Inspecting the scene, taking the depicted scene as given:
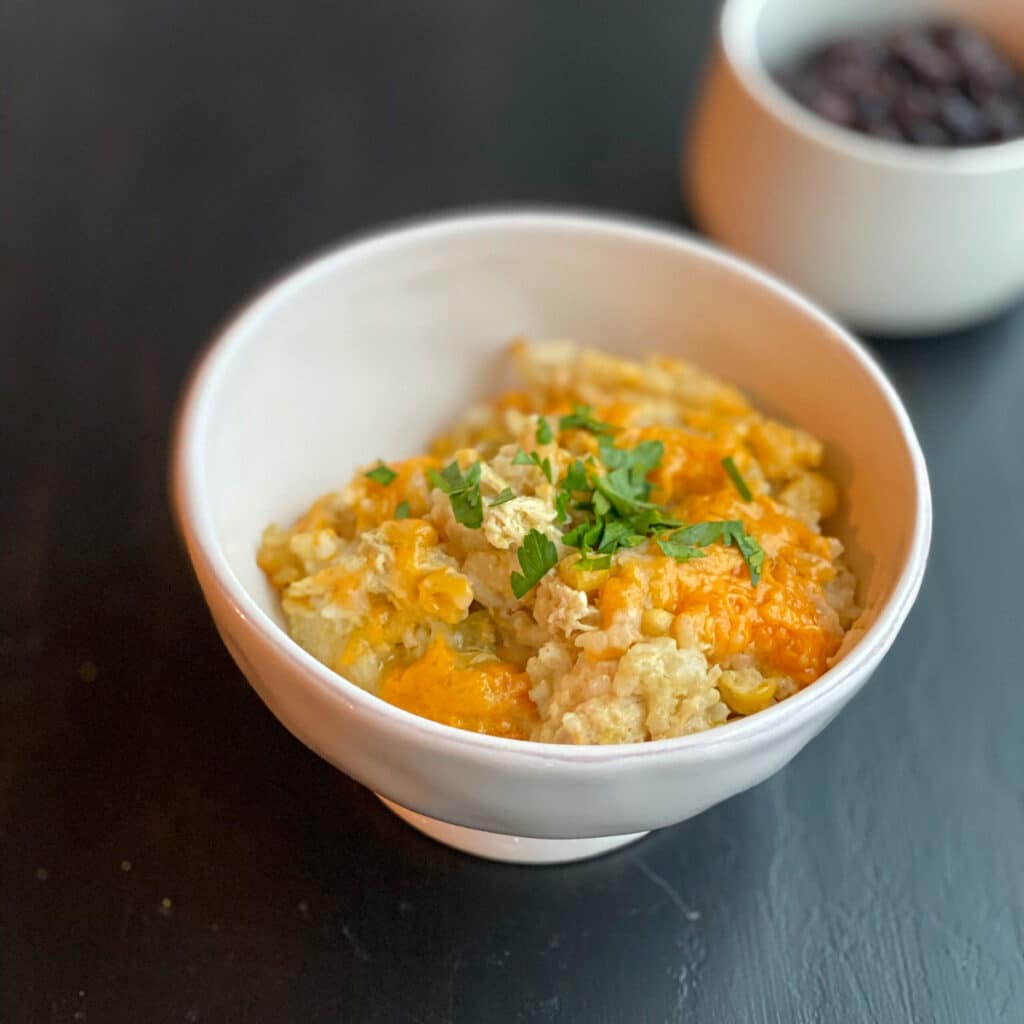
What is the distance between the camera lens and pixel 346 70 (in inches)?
80.9

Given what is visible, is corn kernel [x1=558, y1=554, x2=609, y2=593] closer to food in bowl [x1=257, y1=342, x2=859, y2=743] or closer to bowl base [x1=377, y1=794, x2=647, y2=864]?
food in bowl [x1=257, y1=342, x2=859, y2=743]

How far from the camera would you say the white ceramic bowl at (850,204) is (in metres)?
1.40

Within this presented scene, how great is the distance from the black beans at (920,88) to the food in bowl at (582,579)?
2.11ft

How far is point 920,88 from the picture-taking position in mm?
1634

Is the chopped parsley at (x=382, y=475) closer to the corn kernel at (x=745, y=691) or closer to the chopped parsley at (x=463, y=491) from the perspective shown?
the chopped parsley at (x=463, y=491)

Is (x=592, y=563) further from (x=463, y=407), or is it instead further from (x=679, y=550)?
(x=463, y=407)

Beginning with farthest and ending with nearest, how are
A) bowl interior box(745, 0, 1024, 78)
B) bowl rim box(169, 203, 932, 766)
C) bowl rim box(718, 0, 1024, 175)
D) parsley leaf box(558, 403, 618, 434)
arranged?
bowl interior box(745, 0, 1024, 78) → bowl rim box(718, 0, 1024, 175) → parsley leaf box(558, 403, 618, 434) → bowl rim box(169, 203, 932, 766)

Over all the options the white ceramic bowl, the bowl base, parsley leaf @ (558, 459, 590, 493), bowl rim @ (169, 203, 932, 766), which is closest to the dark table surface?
the bowl base

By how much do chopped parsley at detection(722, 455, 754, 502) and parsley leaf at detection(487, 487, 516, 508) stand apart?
225 mm

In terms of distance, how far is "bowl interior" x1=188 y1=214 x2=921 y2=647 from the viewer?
3.60 ft

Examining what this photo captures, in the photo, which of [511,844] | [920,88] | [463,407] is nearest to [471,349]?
[463,407]

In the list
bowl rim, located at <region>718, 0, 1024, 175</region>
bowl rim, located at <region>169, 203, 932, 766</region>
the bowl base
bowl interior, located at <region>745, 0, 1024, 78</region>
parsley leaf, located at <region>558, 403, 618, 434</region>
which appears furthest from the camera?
bowl interior, located at <region>745, 0, 1024, 78</region>

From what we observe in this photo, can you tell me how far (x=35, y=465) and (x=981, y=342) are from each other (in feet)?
4.22

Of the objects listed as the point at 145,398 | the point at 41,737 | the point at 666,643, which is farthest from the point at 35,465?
the point at 666,643
